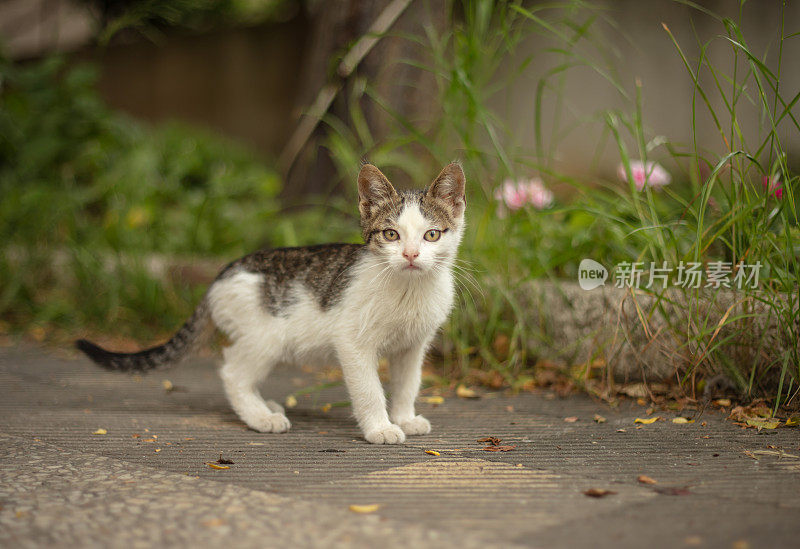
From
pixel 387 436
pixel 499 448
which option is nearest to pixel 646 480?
pixel 499 448

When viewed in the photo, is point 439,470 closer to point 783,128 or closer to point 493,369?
point 493,369

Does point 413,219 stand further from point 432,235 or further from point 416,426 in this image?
point 416,426

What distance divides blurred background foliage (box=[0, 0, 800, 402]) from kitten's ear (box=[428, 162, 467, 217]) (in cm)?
25

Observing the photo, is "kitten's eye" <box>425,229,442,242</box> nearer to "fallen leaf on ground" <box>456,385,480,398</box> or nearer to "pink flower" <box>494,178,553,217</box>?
"fallen leaf on ground" <box>456,385,480,398</box>

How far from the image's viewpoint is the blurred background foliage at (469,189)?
2844 mm

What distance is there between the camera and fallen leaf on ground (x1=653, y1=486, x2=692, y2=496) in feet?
6.11

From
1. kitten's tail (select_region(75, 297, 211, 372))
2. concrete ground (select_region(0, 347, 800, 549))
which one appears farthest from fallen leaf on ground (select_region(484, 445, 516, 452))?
kitten's tail (select_region(75, 297, 211, 372))

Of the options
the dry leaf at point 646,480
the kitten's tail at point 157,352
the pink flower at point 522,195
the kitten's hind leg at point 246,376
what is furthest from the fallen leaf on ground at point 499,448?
the pink flower at point 522,195

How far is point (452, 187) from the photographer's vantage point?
2.72 meters

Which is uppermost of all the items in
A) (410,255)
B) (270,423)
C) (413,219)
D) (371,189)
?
(371,189)

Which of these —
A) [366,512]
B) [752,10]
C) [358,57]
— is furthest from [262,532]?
[752,10]

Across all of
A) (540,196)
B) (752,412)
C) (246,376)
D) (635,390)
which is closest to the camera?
(752,412)

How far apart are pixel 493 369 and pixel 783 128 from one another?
4.55 metres

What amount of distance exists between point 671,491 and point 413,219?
4.08 feet
